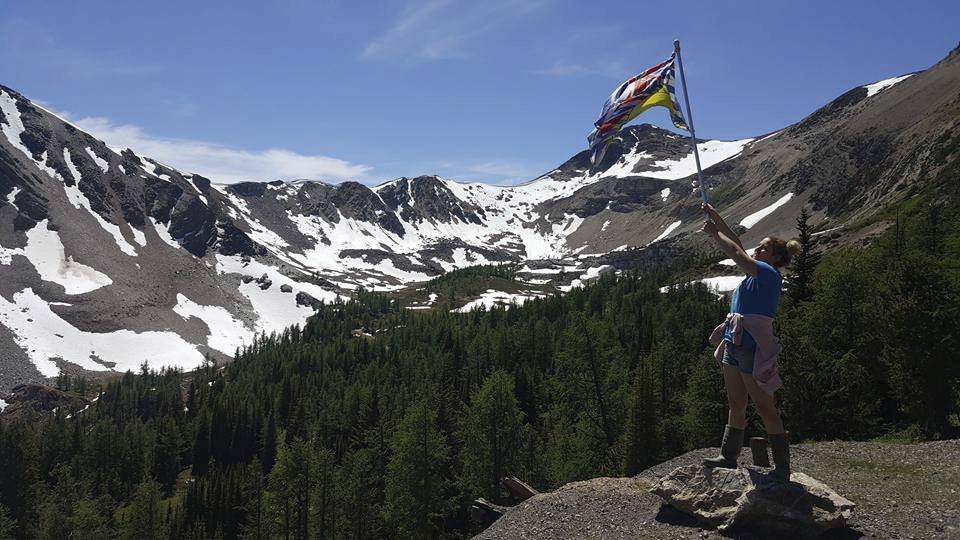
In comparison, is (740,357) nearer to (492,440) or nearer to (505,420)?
(492,440)

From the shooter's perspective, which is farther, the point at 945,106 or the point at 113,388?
the point at 945,106

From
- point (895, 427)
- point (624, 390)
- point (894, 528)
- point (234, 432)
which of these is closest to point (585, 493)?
point (894, 528)

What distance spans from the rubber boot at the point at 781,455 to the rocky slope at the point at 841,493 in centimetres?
151

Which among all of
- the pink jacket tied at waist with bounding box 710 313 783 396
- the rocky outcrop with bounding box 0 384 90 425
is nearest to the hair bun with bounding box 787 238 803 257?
the pink jacket tied at waist with bounding box 710 313 783 396

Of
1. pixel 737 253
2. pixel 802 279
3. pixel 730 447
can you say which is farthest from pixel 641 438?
pixel 737 253

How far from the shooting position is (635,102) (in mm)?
17484

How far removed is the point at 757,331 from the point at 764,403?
5.36 ft

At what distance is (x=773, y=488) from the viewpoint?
1262 cm

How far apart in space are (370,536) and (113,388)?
13148cm

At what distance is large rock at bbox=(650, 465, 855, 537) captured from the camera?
12.3 m

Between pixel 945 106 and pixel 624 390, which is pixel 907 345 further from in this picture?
pixel 945 106

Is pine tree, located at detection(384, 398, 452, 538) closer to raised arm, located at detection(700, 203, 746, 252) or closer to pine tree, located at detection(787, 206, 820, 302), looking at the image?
pine tree, located at detection(787, 206, 820, 302)

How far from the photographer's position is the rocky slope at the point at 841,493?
12.7 m

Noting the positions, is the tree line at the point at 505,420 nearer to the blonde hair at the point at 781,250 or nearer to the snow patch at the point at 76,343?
the blonde hair at the point at 781,250
